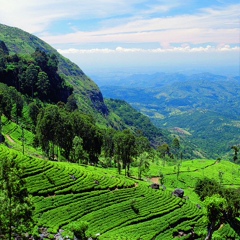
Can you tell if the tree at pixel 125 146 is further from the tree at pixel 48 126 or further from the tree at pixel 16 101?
the tree at pixel 16 101

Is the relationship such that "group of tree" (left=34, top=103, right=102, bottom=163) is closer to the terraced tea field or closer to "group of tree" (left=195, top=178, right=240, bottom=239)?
the terraced tea field

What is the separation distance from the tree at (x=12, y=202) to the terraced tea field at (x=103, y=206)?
20.0 meters

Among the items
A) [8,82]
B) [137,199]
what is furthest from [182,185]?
[8,82]

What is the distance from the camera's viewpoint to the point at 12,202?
124 ft

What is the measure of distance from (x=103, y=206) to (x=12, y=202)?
3996 cm

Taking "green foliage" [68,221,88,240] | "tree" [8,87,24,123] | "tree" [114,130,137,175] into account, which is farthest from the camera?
"tree" [8,87,24,123]

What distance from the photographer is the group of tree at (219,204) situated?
6419 cm

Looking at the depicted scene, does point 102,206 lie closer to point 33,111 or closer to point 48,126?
point 48,126

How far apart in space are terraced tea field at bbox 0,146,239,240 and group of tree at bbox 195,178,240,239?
156 inches

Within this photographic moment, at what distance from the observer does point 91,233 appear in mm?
60906

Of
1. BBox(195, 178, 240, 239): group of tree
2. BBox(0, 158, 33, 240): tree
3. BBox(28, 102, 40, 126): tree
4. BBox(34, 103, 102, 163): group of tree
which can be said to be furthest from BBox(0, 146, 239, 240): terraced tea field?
BBox(28, 102, 40, 126): tree

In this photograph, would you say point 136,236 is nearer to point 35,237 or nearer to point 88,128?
point 35,237

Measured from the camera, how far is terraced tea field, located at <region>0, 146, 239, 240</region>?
65188 mm

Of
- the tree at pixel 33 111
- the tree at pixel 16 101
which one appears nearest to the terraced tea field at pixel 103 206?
the tree at pixel 33 111
